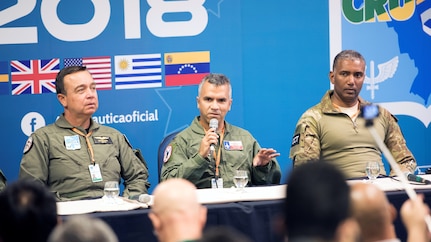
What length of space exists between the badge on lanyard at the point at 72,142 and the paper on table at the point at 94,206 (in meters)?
0.68

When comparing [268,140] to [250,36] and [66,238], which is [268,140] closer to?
[250,36]

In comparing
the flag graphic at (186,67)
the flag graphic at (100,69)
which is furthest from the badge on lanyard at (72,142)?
the flag graphic at (186,67)

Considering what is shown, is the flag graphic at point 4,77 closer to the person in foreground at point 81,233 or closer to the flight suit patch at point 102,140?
the flight suit patch at point 102,140

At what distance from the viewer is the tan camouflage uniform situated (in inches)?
213

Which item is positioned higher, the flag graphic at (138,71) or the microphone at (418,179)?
the flag graphic at (138,71)

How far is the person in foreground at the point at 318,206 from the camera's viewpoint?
6.59 ft

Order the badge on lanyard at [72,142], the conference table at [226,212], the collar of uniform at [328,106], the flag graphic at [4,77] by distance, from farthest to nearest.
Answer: the flag graphic at [4,77] < the collar of uniform at [328,106] < the badge on lanyard at [72,142] < the conference table at [226,212]

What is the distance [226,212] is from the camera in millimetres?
4191

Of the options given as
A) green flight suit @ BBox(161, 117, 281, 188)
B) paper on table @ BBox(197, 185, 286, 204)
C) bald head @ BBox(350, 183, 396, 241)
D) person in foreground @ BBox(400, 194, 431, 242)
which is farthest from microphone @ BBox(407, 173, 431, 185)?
bald head @ BBox(350, 183, 396, 241)

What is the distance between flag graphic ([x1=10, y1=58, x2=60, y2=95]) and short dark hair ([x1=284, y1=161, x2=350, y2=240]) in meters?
4.33

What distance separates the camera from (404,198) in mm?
4430

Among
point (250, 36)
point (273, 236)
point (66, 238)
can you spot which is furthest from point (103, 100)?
point (66, 238)

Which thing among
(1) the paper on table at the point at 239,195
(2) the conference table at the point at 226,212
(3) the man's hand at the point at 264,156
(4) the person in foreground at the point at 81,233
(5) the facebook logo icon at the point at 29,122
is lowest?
(2) the conference table at the point at 226,212

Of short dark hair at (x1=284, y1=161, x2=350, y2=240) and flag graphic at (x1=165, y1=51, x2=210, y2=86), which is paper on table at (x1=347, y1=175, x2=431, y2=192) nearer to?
flag graphic at (x1=165, y1=51, x2=210, y2=86)
